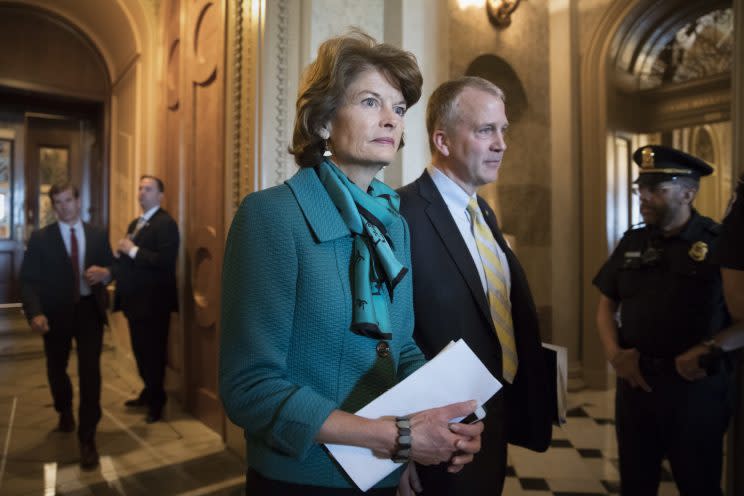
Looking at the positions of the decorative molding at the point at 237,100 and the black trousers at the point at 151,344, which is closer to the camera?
the decorative molding at the point at 237,100

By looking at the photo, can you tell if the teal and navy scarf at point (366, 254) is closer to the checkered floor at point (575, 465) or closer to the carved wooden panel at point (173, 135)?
the checkered floor at point (575, 465)

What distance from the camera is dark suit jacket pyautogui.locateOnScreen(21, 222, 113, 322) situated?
11.3ft

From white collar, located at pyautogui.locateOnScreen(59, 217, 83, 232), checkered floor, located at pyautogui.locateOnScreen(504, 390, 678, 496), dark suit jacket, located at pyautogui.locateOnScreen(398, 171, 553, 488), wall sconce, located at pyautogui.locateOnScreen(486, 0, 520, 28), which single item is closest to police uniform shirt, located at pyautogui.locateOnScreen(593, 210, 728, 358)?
dark suit jacket, located at pyautogui.locateOnScreen(398, 171, 553, 488)

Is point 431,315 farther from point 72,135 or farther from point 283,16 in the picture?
point 72,135

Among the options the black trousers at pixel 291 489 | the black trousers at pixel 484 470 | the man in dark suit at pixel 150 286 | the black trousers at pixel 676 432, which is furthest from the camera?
the man in dark suit at pixel 150 286

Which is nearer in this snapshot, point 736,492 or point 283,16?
point 736,492

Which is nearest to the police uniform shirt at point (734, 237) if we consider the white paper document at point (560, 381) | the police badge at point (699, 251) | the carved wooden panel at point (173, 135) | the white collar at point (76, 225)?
the police badge at point (699, 251)

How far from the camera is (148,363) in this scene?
167 inches

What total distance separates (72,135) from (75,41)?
1137mm

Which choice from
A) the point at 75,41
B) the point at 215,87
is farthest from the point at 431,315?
the point at 75,41

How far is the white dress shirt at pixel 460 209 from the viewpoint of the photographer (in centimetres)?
175

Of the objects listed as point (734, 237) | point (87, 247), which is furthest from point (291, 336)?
point (87, 247)

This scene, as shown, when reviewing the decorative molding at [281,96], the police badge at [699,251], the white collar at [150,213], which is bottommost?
the police badge at [699,251]

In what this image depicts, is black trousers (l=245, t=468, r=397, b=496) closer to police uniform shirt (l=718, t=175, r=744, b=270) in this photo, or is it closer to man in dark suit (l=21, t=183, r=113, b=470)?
police uniform shirt (l=718, t=175, r=744, b=270)
